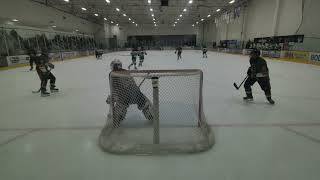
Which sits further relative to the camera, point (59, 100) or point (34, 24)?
point (34, 24)

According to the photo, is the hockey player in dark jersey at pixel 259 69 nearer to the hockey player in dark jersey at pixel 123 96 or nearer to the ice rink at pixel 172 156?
the ice rink at pixel 172 156

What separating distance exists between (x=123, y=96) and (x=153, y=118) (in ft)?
1.96

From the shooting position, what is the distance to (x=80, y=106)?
4.49 m

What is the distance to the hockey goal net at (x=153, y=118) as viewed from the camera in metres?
2.52

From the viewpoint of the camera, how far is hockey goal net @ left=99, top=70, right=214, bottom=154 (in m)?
2.52

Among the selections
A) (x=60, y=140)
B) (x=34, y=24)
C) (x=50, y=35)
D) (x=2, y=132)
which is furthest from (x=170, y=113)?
(x=50, y=35)

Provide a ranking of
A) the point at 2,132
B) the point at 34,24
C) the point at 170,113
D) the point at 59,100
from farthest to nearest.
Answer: the point at 34,24 → the point at 59,100 → the point at 170,113 → the point at 2,132

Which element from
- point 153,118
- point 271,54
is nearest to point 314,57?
point 271,54

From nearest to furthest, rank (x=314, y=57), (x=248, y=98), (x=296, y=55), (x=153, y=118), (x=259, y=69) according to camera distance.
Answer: (x=153, y=118), (x=259, y=69), (x=248, y=98), (x=314, y=57), (x=296, y=55)

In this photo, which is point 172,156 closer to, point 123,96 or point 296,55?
point 123,96

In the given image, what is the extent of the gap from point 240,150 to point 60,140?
2.48 metres

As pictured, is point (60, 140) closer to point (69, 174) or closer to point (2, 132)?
point (69, 174)

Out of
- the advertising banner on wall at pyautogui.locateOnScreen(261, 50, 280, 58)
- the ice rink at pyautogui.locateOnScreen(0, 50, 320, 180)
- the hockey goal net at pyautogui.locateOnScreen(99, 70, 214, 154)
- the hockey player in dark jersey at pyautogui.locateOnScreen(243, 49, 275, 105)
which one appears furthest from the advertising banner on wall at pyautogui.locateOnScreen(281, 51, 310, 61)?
the hockey goal net at pyautogui.locateOnScreen(99, 70, 214, 154)

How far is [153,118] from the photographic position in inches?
106
